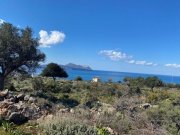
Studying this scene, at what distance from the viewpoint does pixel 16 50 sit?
86.2 feet

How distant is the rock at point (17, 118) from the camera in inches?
508

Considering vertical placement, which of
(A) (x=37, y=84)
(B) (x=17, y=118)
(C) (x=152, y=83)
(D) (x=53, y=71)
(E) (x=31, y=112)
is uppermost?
(D) (x=53, y=71)

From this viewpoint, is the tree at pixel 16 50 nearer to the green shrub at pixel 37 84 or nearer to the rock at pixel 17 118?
the green shrub at pixel 37 84

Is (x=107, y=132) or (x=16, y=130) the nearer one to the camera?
(x=107, y=132)

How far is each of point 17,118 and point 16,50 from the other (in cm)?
1402

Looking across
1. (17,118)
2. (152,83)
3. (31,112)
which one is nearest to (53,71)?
(152,83)

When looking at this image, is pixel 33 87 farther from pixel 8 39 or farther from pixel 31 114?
pixel 31 114

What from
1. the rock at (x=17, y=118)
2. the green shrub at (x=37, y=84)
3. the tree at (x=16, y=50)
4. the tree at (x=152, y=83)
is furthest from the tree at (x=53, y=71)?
the rock at (x=17, y=118)

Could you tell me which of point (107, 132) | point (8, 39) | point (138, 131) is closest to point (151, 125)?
point (138, 131)

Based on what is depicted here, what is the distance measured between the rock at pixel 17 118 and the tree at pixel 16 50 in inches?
527

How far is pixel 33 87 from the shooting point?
33.0 m

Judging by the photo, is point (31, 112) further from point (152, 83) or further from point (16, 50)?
point (152, 83)

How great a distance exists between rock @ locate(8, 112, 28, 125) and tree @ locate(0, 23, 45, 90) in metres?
13.4

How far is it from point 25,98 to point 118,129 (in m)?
7.80
